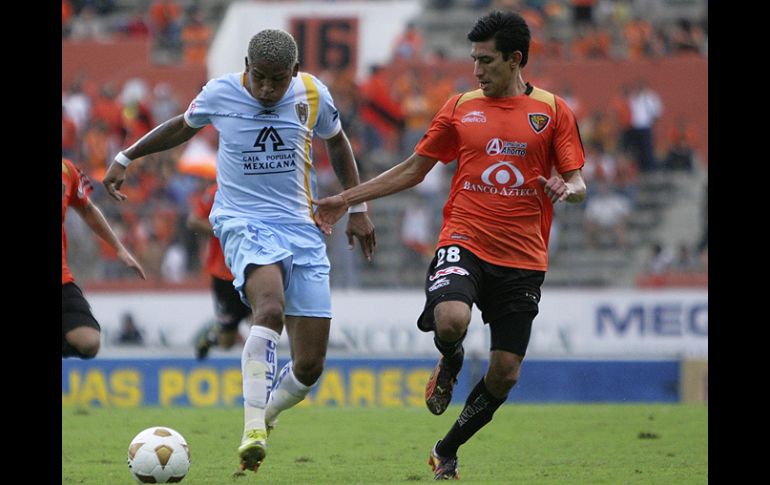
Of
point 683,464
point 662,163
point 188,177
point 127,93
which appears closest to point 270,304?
point 683,464

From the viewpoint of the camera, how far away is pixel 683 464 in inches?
377

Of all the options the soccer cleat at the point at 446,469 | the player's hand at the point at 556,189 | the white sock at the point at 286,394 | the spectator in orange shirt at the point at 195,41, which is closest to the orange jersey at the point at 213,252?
the white sock at the point at 286,394

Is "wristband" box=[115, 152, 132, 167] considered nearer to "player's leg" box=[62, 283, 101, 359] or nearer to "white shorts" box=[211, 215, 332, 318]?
"white shorts" box=[211, 215, 332, 318]

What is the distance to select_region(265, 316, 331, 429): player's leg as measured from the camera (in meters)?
8.95

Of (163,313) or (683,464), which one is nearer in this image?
(683,464)

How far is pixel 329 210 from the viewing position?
8781mm

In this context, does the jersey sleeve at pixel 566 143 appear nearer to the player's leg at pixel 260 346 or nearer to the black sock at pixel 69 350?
the player's leg at pixel 260 346

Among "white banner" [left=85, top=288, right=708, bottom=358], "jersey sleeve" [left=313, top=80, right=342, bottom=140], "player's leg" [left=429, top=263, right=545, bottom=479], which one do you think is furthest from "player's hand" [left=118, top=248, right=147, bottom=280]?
"white banner" [left=85, top=288, right=708, bottom=358]

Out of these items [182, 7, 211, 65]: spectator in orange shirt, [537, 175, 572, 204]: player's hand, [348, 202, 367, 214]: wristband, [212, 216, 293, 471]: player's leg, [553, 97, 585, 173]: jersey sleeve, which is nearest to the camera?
[212, 216, 293, 471]: player's leg

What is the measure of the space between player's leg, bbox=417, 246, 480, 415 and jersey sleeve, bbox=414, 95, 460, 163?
631 mm

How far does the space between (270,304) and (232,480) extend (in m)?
1.16

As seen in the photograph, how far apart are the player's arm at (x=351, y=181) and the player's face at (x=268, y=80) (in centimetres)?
73

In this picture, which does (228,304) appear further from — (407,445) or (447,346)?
(447,346)
